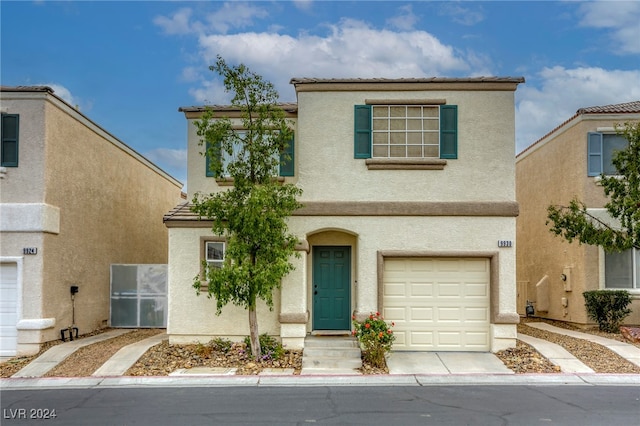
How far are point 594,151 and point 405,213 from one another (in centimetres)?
656

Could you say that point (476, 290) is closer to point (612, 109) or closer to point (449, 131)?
point (449, 131)

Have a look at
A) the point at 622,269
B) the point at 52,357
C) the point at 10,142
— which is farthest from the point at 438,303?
the point at 10,142

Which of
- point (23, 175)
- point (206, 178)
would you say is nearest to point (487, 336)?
point (206, 178)

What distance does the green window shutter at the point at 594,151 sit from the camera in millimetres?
16141

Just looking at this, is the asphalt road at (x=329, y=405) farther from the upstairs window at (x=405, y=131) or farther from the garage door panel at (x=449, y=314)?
the upstairs window at (x=405, y=131)

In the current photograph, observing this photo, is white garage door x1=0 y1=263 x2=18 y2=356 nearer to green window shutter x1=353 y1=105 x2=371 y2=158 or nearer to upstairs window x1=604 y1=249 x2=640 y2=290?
green window shutter x1=353 y1=105 x2=371 y2=158

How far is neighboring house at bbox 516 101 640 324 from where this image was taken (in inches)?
632

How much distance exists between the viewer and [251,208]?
11.9m

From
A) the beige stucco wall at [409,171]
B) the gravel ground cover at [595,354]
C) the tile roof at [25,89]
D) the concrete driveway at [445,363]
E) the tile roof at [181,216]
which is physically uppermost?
the tile roof at [25,89]

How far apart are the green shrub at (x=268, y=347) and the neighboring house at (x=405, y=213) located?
22 centimetres

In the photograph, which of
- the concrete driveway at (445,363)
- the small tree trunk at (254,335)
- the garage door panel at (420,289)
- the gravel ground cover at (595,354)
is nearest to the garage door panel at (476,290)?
the garage door panel at (420,289)

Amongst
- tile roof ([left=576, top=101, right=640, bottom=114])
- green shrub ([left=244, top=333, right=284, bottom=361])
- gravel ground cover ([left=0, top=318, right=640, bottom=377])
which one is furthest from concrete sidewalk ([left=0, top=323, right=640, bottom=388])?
tile roof ([left=576, top=101, right=640, bottom=114])

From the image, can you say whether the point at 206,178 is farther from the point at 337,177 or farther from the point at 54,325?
the point at 54,325

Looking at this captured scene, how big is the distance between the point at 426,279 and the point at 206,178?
20.8 feet
